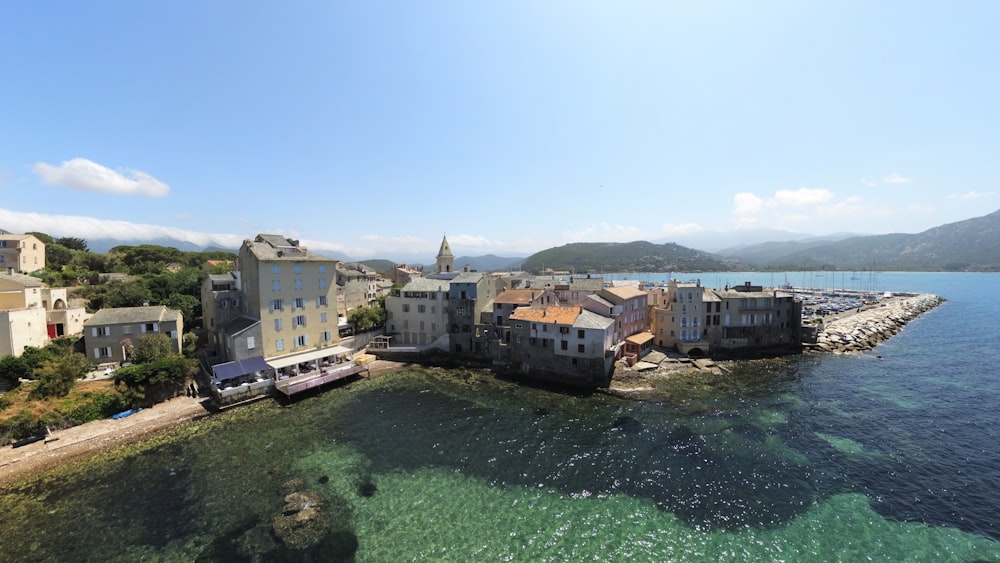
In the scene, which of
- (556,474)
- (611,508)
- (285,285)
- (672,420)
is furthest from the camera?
(285,285)

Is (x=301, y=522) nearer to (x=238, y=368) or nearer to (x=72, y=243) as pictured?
(x=238, y=368)

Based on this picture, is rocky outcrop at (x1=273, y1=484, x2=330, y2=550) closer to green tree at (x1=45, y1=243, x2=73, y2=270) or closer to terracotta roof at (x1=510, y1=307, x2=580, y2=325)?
terracotta roof at (x1=510, y1=307, x2=580, y2=325)

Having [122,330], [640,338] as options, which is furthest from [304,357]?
[640,338]

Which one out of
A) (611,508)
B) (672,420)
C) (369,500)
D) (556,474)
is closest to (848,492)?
(672,420)

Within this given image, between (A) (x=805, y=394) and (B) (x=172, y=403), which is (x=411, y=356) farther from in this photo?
(A) (x=805, y=394)

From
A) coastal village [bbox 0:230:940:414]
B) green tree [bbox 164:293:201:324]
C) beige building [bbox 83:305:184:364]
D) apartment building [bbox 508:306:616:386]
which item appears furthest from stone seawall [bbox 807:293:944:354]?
green tree [bbox 164:293:201:324]

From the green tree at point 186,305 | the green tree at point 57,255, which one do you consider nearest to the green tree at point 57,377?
the green tree at point 186,305

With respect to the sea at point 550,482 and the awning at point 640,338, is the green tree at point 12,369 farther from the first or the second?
the awning at point 640,338
